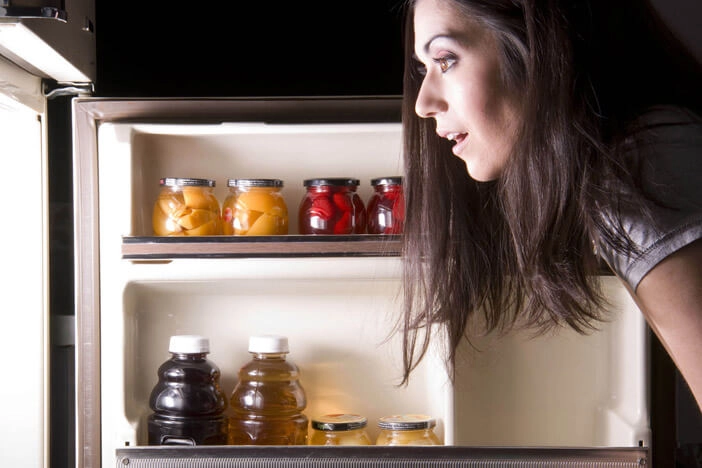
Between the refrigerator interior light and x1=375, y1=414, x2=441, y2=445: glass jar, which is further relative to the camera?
x1=375, y1=414, x2=441, y2=445: glass jar

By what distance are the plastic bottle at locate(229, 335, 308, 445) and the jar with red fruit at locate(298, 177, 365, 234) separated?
0.68ft

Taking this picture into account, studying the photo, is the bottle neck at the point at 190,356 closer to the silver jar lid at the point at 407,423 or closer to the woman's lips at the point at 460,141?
the silver jar lid at the point at 407,423

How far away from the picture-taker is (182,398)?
1361 millimetres

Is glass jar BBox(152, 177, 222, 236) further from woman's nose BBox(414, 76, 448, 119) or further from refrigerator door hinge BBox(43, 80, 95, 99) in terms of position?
woman's nose BBox(414, 76, 448, 119)

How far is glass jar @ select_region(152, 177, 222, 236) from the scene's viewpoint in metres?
1.39

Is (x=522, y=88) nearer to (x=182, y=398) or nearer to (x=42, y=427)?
(x=182, y=398)

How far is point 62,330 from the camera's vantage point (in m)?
1.58

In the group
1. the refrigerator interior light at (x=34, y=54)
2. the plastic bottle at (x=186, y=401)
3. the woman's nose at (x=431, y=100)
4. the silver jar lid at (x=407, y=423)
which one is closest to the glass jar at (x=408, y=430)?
the silver jar lid at (x=407, y=423)

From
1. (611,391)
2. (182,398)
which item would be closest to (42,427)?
(182,398)

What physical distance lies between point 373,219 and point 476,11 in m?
0.58

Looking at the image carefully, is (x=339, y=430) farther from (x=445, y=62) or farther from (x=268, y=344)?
(x=445, y=62)

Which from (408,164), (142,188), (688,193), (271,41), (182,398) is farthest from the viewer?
(271,41)

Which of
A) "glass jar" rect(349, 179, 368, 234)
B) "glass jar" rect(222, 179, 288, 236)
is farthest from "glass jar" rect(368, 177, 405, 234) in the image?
"glass jar" rect(222, 179, 288, 236)

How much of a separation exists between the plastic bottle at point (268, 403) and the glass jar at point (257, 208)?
0.19 metres
